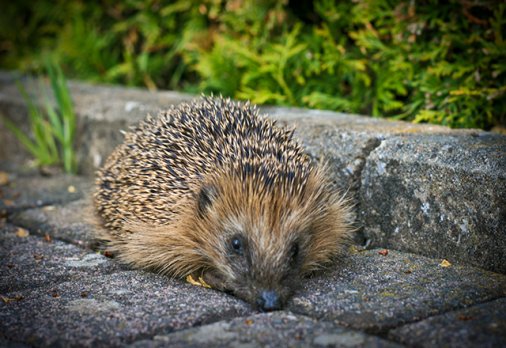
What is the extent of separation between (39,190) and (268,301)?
3534 millimetres

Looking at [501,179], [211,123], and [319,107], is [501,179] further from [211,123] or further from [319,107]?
[319,107]

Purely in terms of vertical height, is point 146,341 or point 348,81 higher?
point 348,81

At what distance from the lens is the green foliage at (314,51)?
16.1 ft

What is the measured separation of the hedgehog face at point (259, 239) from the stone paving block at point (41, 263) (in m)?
0.76

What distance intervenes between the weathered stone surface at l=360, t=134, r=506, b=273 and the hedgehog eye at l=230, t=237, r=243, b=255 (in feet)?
3.48

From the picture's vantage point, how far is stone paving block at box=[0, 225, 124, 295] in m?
3.91

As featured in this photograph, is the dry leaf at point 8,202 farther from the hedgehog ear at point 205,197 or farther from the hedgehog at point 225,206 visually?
the hedgehog ear at point 205,197

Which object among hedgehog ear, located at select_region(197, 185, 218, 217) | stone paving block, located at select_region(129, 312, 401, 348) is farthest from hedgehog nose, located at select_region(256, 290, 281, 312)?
hedgehog ear, located at select_region(197, 185, 218, 217)

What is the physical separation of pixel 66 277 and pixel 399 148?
82.8 inches

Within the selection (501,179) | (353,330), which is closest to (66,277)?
(353,330)

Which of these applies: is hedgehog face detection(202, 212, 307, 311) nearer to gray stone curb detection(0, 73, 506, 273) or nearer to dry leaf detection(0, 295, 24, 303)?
gray stone curb detection(0, 73, 506, 273)

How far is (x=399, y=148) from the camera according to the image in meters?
4.20

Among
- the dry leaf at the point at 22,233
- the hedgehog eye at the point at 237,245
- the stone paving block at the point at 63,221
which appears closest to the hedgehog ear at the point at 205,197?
the hedgehog eye at the point at 237,245

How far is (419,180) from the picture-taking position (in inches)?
159
